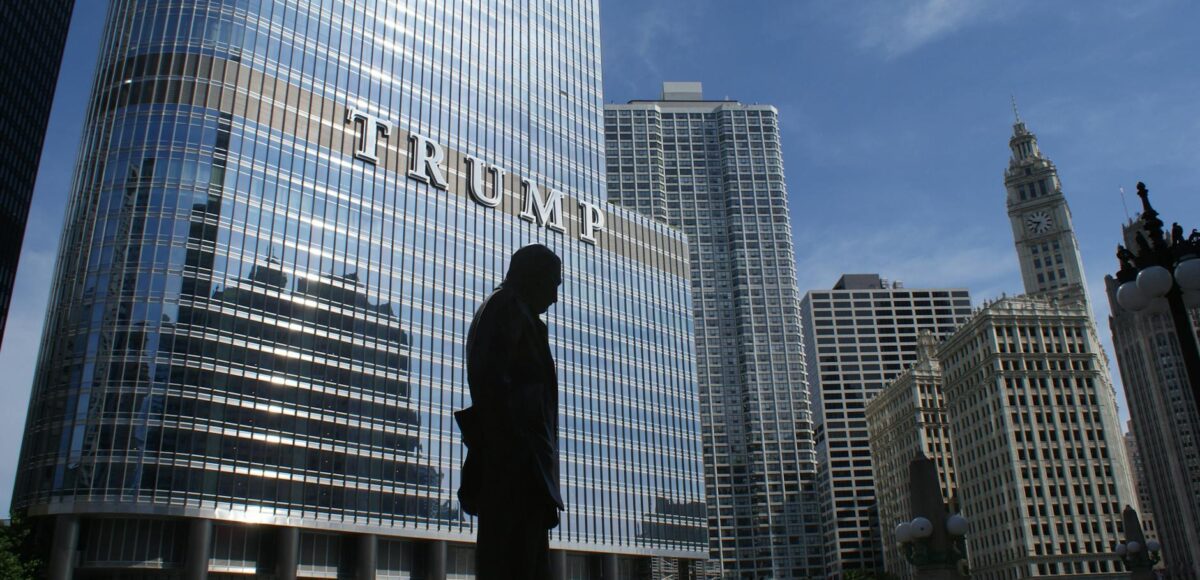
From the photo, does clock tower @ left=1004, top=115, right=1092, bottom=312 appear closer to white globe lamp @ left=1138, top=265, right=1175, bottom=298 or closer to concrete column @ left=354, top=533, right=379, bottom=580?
concrete column @ left=354, top=533, right=379, bottom=580

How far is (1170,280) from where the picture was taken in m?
14.3

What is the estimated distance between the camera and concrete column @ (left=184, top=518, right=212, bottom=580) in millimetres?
55219

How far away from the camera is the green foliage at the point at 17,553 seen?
48.9m

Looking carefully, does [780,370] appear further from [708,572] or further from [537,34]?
[537,34]

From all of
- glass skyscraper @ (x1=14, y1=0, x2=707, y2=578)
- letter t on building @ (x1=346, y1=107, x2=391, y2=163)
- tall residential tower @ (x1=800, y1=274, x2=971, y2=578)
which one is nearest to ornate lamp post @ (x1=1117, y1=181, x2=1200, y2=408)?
glass skyscraper @ (x1=14, y1=0, x2=707, y2=578)

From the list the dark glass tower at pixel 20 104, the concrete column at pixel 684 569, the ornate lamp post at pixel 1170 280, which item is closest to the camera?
the ornate lamp post at pixel 1170 280

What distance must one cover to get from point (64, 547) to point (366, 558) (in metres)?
18.2

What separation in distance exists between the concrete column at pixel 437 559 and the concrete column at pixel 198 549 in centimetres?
1636

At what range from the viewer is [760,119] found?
600ft

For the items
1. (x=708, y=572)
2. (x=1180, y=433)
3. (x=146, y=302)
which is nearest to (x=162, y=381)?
(x=146, y=302)

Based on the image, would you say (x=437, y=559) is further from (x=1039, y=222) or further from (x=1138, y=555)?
(x=1039, y=222)

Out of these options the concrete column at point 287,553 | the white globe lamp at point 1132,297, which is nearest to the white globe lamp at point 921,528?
the white globe lamp at point 1132,297

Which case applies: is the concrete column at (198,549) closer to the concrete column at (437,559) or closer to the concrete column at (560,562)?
the concrete column at (437,559)

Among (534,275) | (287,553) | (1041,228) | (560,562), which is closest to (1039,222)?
(1041,228)
